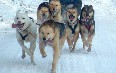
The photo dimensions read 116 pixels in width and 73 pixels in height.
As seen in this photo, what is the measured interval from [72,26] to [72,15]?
30 centimetres

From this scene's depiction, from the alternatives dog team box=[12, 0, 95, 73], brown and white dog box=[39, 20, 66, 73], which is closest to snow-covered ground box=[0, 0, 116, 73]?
dog team box=[12, 0, 95, 73]

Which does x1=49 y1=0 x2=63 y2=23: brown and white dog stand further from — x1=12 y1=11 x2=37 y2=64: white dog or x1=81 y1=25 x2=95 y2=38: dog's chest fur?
x1=12 y1=11 x2=37 y2=64: white dog

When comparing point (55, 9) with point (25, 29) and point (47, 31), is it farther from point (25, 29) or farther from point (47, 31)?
point (47, 31)

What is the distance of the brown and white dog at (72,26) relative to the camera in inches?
344

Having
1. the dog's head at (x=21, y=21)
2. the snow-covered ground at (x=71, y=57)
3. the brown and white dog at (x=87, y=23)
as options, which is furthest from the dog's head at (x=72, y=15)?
the dog's head at (x=21, y=21)

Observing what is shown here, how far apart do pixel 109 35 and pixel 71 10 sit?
2.77 meters

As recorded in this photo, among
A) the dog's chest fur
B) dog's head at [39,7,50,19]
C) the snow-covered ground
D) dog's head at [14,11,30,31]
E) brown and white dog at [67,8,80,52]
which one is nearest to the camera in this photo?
dog's head at [14,11,30,31]

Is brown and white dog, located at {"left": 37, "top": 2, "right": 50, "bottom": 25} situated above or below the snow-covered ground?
above

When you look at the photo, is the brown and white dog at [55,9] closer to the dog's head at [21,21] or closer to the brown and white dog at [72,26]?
the brown and white dog at [72,26]

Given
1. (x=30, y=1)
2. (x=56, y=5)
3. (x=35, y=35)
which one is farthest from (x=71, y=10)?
(x=30, y=1)

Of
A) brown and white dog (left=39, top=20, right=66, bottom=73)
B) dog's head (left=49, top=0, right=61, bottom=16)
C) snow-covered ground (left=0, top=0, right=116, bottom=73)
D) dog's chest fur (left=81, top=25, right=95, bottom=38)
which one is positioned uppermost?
dog's head (left=49, top=0, right=61, bottom=16)

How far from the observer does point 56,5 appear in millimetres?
8836

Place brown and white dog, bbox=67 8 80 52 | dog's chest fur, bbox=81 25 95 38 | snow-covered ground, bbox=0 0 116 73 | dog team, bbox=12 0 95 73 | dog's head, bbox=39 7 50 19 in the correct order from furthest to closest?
dog's chest fur, bbox=81 25 95 38 → brown and white dog, bbox=67 8 80 52 → dog's head, bbox=39 7 50 19 → snow-covered ground, bbox=0 0 116 73 → dog team, bbox=12 0 95 73

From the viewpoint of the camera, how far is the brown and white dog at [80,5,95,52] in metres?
8.69
